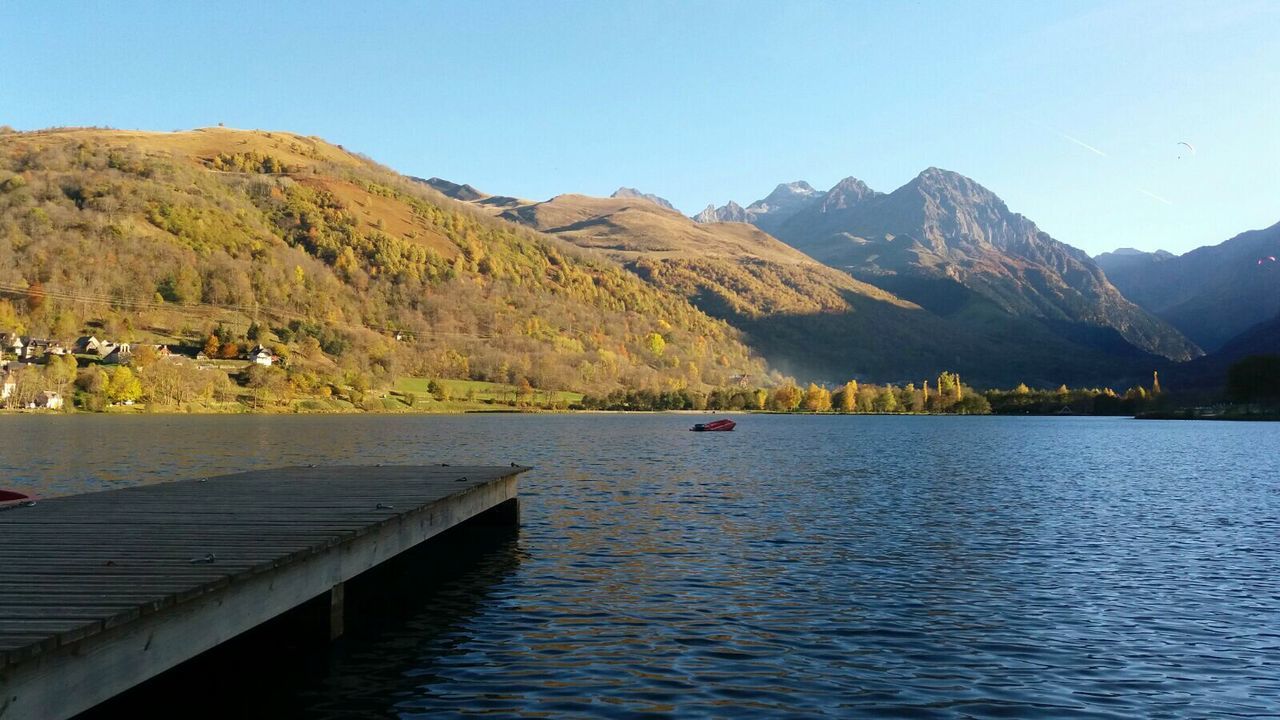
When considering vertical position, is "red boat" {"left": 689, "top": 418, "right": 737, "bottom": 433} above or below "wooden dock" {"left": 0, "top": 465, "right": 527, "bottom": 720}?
below

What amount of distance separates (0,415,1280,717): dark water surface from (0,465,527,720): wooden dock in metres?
2.15

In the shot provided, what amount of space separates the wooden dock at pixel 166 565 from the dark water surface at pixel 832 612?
7.05 ft

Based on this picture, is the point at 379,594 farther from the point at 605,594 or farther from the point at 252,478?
the point at 252,478

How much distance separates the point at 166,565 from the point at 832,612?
1575 cm

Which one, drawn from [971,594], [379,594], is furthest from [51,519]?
[971,594]

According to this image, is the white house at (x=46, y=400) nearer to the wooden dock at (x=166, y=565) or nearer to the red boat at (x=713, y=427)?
the red boat at (x=713, y=427)

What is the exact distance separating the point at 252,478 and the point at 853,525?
1003 inches

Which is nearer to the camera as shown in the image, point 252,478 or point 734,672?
point 734,672

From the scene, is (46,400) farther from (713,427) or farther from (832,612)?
(832,612)

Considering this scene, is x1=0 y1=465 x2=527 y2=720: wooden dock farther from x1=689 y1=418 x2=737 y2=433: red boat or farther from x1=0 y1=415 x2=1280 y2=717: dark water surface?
x1=689 y1=418 x2=737 y2=433: red boat

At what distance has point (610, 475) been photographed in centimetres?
Result: 6381

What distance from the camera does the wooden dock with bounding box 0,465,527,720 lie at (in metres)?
11.3

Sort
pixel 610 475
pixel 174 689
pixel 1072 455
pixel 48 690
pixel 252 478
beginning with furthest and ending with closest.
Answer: pixel 1072 455
pixel 610 475
pixel 252 478
pixel 174 689
pixel 48 690

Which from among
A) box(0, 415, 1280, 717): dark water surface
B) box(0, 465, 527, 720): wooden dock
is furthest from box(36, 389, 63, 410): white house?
box(0, 465, 527, 720): wooden dock
